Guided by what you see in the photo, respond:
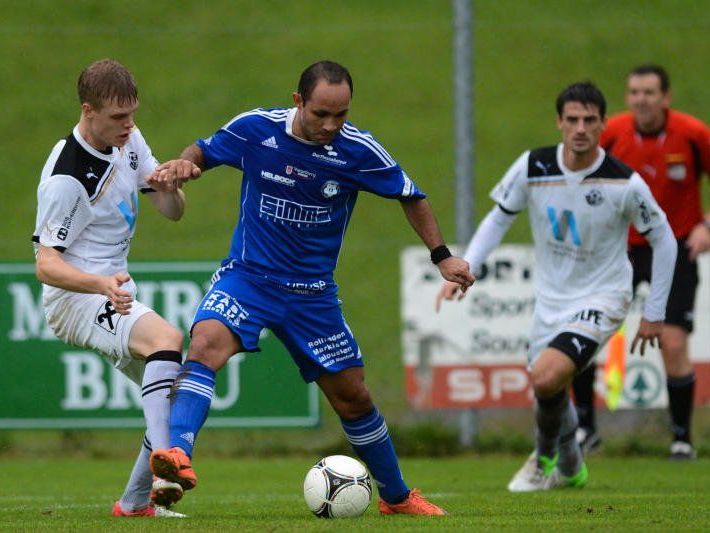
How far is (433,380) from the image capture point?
1102 centimetres

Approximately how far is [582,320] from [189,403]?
114 inches

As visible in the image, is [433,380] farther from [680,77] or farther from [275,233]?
[680,77]

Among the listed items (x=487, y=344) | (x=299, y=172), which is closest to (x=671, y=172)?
(x=487, y=344)

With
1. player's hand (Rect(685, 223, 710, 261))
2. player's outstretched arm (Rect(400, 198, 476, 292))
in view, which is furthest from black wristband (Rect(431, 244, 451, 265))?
player's hand (Rect(685, 223, 710, 261))

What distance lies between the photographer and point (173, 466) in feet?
19.1

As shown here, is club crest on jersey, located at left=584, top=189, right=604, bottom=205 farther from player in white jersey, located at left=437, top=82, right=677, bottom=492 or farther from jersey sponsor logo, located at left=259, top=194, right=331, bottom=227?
jersey sponsor logo, located at left=259, top=194, right=331, bottom=227

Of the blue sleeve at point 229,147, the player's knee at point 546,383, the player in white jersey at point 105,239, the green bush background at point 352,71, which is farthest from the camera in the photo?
the green bush background at point 352,71

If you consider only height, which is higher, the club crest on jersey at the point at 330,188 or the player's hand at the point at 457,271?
the club crest on jersey at the point at 330,188

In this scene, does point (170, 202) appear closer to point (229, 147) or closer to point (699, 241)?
point (229, 147)

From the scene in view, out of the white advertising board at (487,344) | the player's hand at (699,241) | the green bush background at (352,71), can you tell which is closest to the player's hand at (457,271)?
the player's hand at (699,241)

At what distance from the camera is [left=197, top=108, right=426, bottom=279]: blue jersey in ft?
21.6

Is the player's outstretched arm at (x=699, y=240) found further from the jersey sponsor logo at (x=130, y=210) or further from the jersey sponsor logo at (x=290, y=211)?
the jersey sponsor logo at (x=130, y=210)

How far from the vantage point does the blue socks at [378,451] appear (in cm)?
679

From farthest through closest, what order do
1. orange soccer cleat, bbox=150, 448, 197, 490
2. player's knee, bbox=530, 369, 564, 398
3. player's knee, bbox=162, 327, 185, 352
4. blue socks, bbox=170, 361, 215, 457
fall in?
player's knee, bbox=530, 369, 564, 398 < player's knee, bbox=162, 327, 185, 352 < blue socks, bbox=170, 361, 215, 457 < orange soccer cleat, bbox=150, 448, 197, 490
